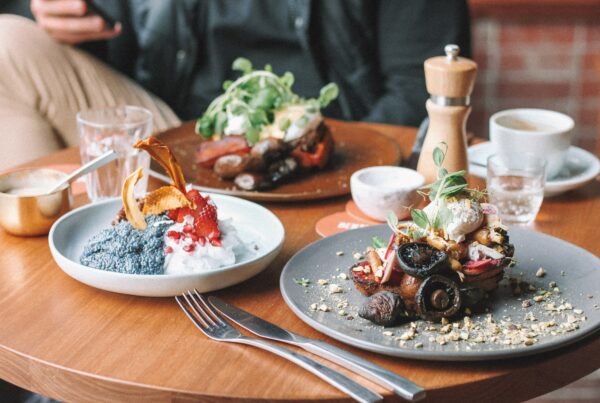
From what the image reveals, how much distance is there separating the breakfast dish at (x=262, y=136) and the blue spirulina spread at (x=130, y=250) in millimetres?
413

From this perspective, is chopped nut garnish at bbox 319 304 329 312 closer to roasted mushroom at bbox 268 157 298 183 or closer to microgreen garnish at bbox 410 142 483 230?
microgreen garnish at bbox 410 142 483 230

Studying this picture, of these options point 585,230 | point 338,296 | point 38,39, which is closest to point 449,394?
point 338,296

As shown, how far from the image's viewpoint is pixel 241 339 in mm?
1013

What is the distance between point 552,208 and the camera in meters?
1.51

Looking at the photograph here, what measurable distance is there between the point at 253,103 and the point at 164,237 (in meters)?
0.57

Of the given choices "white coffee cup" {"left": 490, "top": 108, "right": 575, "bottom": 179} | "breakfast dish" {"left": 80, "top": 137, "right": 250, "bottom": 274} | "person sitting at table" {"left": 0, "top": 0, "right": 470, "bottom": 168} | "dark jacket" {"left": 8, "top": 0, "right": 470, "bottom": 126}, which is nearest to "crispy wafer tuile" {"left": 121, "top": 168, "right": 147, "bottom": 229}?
"breakfast dish" {"left": 80, "top": 137, "right": 250, "bottom": 274}

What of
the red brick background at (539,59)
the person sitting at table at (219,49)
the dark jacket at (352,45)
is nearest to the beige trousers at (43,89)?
the person sitting at table at (219,49)

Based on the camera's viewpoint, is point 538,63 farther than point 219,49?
Yes

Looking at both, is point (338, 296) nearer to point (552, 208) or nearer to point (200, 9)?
point (552, 208)

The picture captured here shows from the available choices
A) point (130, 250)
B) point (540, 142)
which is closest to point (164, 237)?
point (130, 250)

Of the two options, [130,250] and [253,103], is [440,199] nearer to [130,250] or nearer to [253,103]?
[130,250]

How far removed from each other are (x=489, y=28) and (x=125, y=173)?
2416 millimetres

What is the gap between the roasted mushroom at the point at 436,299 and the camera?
1.02m

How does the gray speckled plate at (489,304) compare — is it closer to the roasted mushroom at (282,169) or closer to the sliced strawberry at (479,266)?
the sliced strawberry at (479,266)
